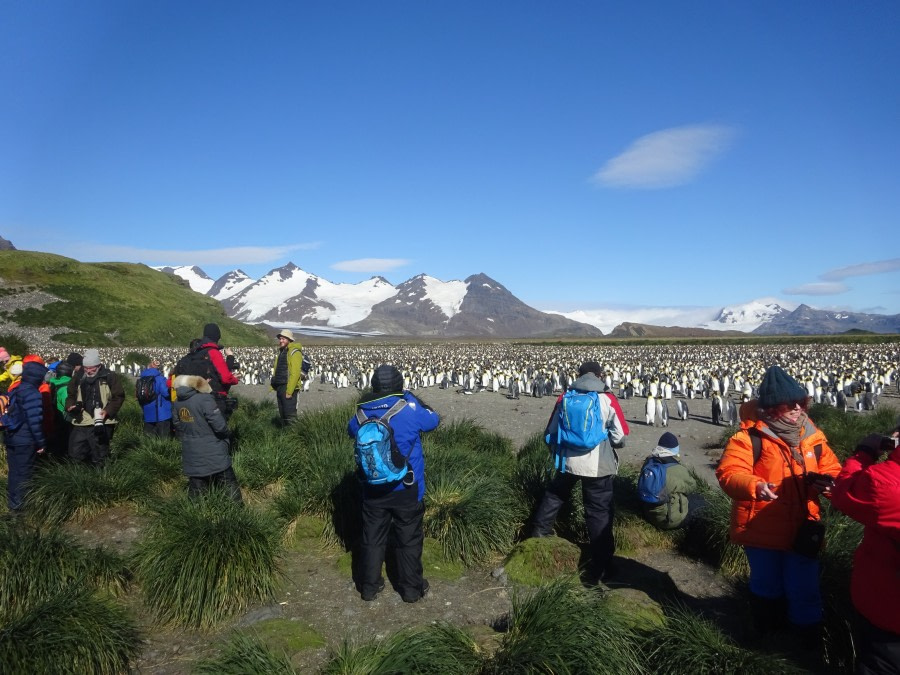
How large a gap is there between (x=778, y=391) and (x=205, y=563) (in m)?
4.10

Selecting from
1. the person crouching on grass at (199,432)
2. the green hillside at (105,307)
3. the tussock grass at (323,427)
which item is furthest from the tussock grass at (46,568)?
the green hillside at (105,307)

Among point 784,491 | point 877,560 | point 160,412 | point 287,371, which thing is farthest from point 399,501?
point 160,412

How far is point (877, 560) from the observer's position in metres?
2.51

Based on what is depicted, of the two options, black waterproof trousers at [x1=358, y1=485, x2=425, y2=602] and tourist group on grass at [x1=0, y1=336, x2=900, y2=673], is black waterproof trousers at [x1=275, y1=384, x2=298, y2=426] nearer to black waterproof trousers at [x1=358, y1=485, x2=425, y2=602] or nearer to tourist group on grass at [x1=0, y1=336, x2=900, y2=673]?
tourist group on grass at [x1=0, y1=336, x2=900, y2=673]

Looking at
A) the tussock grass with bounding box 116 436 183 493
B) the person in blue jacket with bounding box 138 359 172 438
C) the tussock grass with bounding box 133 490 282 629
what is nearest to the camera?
the tussock grass with bounding box 133 490 282 629

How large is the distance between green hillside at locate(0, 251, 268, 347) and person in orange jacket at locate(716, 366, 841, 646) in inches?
2327

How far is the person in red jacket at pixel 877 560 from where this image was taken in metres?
2.36

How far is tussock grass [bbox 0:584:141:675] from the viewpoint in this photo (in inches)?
130

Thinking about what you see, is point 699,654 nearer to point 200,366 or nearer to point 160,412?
point 200,366

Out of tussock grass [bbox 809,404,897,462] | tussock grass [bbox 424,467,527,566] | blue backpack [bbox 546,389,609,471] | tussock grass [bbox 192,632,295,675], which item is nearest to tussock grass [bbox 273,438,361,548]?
tussock grass [bbox 424,467,527,566]

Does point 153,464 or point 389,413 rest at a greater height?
point 389,413

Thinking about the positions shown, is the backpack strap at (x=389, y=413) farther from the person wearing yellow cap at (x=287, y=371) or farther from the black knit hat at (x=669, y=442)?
the person wearing yellow cap at (x=287, y=371)

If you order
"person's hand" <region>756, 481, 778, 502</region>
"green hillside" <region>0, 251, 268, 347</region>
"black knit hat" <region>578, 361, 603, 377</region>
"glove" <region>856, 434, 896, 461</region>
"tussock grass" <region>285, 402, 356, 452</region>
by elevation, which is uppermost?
"green hillside" <region>0, 251, 268, 347</region>

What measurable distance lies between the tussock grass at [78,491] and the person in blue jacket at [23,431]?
0.18m
